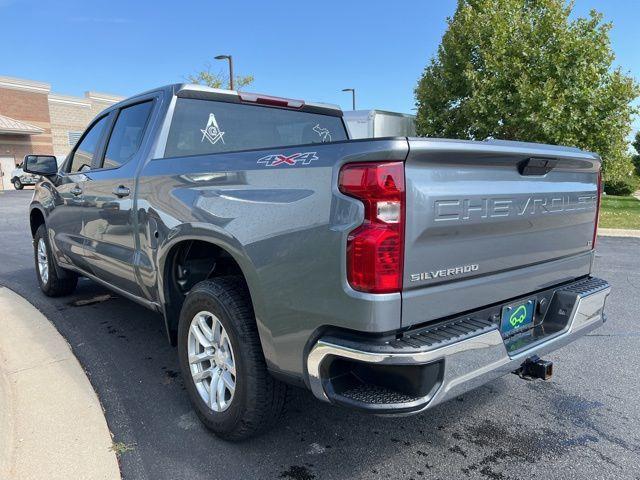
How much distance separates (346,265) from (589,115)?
1536 centimetres

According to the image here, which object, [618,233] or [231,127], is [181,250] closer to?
[231,127]

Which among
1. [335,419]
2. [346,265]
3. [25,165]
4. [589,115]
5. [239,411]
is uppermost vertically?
[589,115]

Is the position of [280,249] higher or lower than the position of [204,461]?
higher

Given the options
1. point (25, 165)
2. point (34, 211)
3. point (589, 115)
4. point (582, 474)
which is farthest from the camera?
point (589, 115)

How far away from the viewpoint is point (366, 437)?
2.73m

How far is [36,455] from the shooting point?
8.23 ft

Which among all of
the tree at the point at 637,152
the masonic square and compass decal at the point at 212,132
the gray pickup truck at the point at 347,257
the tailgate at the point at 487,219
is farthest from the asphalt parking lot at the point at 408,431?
the tree at the point at 637,152

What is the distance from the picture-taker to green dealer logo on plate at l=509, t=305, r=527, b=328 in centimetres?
252

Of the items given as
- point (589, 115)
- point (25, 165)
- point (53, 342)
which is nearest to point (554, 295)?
point (53, 342)

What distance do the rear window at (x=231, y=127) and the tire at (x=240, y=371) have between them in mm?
1173

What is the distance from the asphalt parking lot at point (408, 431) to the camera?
245cm

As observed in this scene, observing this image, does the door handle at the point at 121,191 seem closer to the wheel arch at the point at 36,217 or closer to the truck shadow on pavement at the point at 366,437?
the truck shadow on pavement at the point at 366,437

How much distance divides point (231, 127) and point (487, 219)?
2.13 m

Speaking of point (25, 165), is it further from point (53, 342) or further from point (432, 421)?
point (432, 421)
